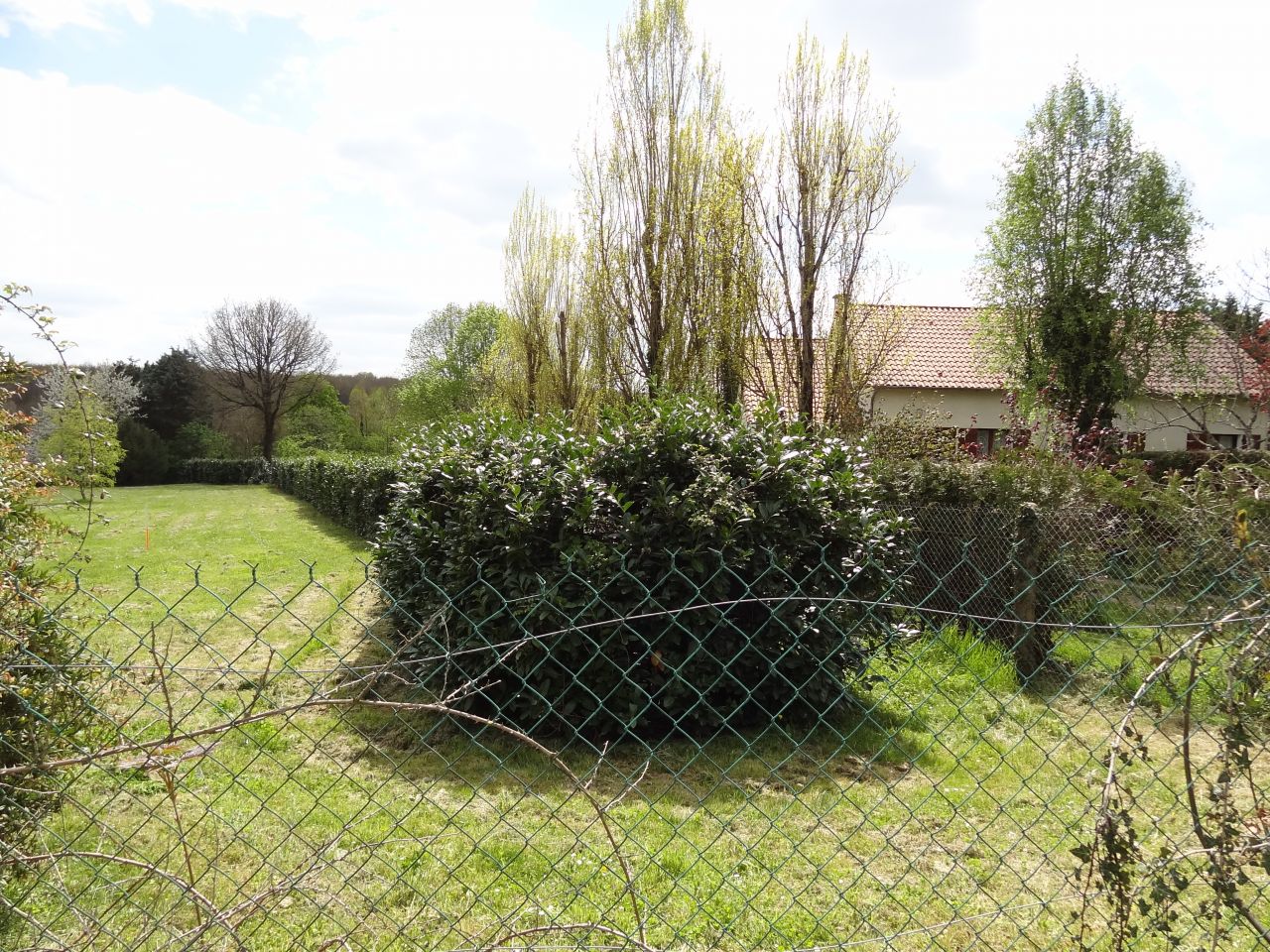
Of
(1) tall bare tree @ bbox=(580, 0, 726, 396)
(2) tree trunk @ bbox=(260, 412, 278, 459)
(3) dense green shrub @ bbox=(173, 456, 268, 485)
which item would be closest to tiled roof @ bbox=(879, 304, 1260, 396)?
(1) tall bare tree @ bbox=(580, 0, 726, 396)

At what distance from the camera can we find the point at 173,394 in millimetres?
44812

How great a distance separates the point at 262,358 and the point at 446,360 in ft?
42.9

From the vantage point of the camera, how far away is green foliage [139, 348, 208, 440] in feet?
145

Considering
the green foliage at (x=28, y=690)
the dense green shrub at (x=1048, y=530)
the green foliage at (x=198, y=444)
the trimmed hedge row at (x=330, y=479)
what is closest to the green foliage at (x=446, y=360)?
the trimmed hedge row at (x=330, y=479)

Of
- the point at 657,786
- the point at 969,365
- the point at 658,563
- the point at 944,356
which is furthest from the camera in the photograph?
the point at 944,356

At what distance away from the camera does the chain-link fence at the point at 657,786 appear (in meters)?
2.17

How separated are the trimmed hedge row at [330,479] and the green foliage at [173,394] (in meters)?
4.41

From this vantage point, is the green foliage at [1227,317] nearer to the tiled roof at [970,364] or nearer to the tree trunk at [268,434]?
the tiled roof at [970,364]

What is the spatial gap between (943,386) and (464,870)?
2222 centimetres

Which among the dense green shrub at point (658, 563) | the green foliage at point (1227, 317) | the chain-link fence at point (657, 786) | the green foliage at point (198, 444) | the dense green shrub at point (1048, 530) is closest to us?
the chain-link fence at point (657, 786)

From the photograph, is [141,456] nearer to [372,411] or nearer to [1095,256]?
[372,411]

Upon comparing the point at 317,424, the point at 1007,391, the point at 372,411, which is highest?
the point at 1007,391

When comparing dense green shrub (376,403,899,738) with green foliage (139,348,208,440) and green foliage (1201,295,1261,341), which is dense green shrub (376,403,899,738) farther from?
green foliage (139,348,208,440)

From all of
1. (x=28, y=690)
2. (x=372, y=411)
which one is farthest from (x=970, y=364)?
(x=372, y=411)
